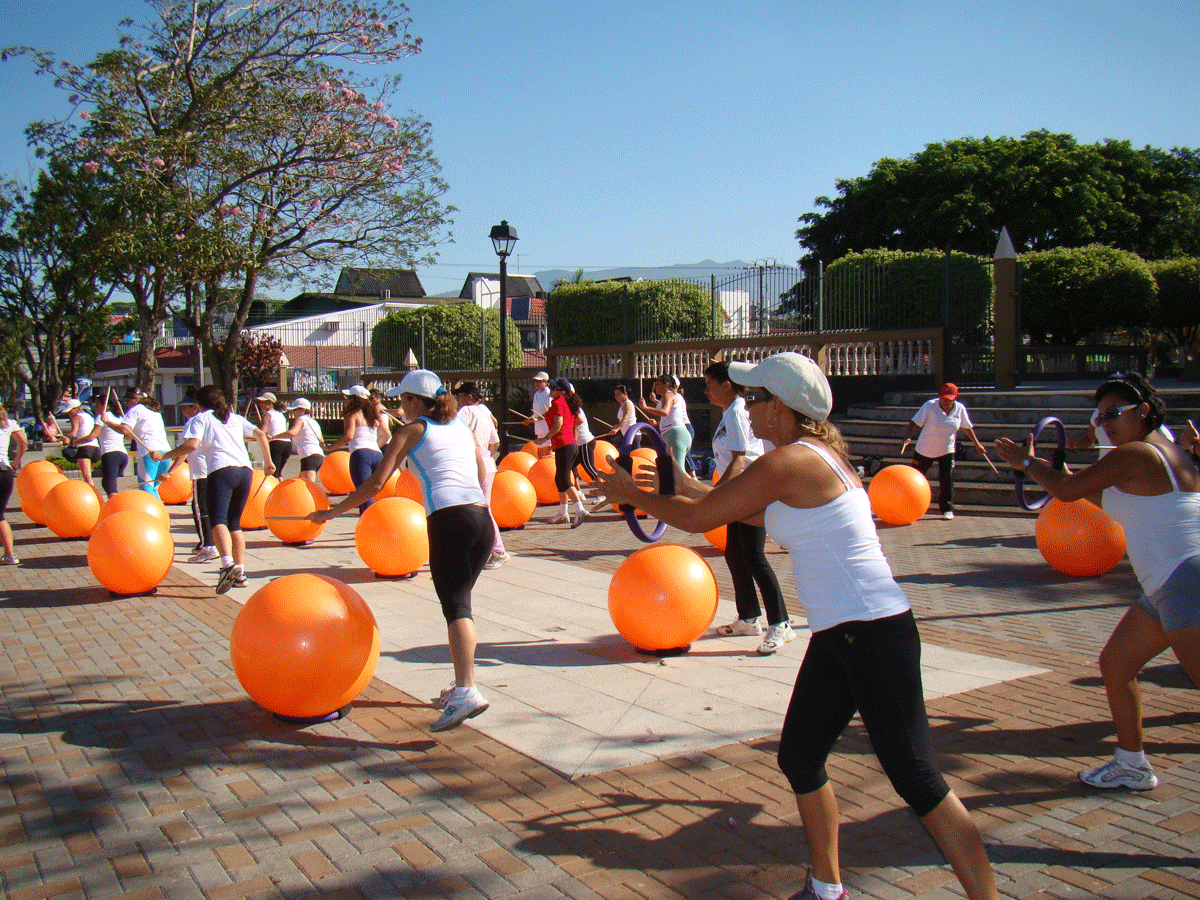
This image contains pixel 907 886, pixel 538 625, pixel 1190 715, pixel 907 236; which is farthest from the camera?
pixel 907 236

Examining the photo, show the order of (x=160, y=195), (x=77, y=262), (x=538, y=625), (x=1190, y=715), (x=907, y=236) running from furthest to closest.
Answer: (x=907, y=236) < (x=77, y=262) < (x=160, y=195) < (x=538, y=625) < (x=1190, y=715)

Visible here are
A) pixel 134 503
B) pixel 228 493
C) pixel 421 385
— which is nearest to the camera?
pixel 421 385

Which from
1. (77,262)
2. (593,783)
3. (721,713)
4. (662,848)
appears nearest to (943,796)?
(662,848)

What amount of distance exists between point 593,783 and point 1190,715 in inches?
135

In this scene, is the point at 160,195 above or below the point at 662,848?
above

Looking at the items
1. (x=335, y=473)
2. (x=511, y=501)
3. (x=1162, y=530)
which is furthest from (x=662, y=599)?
(x=335, y=473)

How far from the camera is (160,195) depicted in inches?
821

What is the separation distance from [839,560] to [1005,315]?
17.3 meters

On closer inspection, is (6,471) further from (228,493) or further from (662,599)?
(662,599)

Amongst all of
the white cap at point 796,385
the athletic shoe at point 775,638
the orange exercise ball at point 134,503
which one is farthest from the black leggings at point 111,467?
the white cap at point 796,385

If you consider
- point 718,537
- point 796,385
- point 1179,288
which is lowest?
point 718,537

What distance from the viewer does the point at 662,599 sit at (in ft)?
20.6

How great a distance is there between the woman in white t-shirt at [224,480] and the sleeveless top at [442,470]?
4119mm

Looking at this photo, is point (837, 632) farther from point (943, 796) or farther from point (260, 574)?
point (260, 574)
